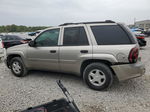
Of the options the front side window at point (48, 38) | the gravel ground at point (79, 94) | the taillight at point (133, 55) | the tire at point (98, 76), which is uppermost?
the front side window at point (48, 38)

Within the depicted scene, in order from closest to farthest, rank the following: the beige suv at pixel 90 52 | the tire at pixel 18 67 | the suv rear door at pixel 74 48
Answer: the beige suv at pixel 90 52
the suv rear door at pixel 74 48
the tire at pixel 18 67

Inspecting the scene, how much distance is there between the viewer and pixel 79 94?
3037 millimetres

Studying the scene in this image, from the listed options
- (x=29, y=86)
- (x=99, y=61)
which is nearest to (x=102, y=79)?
(x=99, y=61)

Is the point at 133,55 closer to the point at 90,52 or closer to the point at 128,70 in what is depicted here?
the point at 128,70

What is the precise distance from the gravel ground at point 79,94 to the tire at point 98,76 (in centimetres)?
17

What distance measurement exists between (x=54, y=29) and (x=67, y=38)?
537 millimetres

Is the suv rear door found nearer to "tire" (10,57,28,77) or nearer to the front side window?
the front side window

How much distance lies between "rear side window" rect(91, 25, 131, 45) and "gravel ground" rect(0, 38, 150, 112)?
4.14 ft

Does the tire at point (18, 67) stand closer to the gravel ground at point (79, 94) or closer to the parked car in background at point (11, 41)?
the gravel ground at point (79, 94)

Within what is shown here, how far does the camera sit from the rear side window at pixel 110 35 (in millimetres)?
2875

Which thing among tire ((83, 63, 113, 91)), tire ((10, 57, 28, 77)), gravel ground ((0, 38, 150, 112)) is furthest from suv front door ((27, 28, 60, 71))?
tire ((83, 63, 113, 91))

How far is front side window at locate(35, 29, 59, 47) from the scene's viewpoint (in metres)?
3.55

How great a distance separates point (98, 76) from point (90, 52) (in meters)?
0.64

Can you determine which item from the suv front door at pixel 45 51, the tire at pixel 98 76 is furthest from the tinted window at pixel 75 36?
the tire at pixel 98 76
